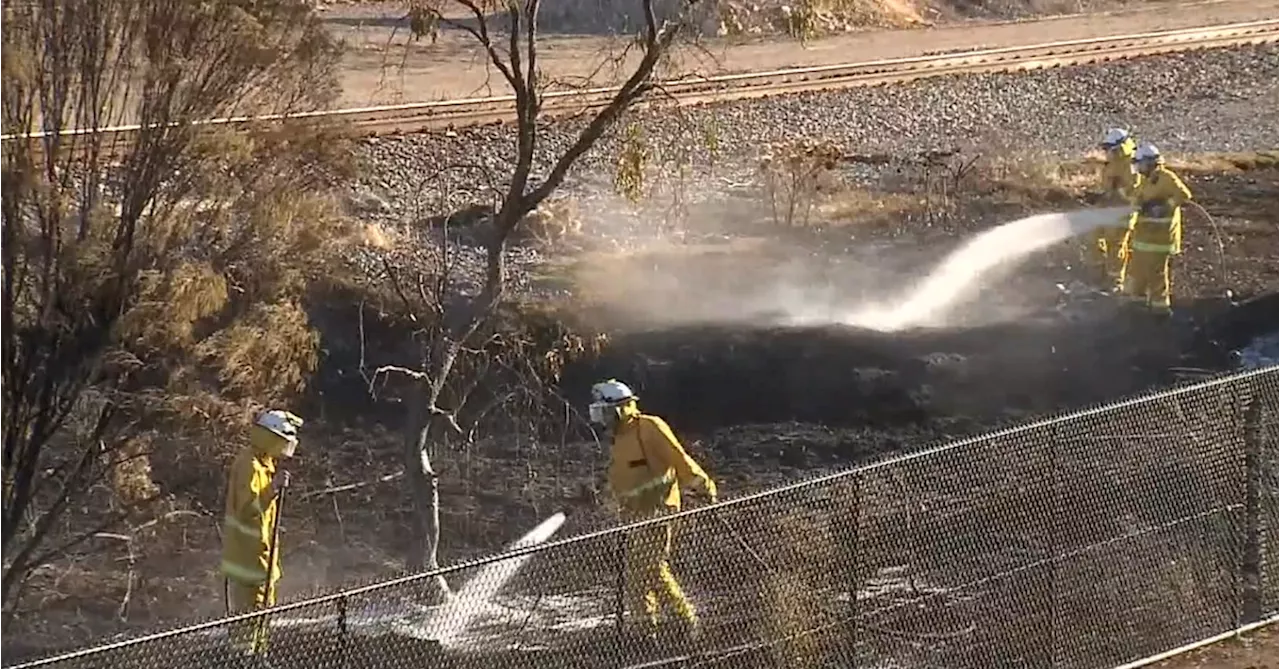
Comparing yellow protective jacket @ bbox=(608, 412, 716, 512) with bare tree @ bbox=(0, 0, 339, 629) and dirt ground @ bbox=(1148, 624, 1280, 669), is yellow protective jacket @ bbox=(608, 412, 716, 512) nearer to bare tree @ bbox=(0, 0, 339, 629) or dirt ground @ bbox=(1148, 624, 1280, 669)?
dirt ground @ bbox=(1148, 624, 1280, 669)

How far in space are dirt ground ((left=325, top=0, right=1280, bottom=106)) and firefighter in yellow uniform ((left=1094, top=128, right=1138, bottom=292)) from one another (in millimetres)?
6670

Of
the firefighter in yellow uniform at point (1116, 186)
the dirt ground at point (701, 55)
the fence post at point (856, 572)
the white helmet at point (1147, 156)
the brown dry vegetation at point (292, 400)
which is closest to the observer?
the fence post at point (856, 572)

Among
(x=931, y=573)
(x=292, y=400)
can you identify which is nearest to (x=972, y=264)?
(x=292, y=400)

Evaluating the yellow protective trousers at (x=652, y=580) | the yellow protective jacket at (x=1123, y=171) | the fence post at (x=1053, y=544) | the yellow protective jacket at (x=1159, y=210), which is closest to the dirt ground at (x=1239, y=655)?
the fence post at (x=1053, y=544)

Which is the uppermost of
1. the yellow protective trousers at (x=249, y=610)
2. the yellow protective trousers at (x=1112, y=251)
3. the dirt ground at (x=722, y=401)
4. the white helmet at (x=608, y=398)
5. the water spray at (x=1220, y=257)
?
the white helmet at (x=608, y=398)

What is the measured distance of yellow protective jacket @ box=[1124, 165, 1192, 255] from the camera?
20.2 m

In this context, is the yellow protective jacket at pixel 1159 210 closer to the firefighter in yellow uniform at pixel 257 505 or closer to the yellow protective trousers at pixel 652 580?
the firefighter in yellow uniform at pixel 257 505

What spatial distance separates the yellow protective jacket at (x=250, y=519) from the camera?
1251 cm

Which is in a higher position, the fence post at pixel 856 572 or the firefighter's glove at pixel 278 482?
the fence post at pixel 856 572

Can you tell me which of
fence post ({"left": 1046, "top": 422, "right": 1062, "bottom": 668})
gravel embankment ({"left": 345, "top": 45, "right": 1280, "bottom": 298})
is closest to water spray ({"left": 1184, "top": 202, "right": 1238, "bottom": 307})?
gravel embankment ({"left": 345, "top": 45, "right": 1280, "bottom": 298})

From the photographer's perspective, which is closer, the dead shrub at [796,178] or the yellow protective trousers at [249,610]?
the yellow protective trousers at [249,610]

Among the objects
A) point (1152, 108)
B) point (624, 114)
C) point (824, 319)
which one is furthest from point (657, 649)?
point (1152, 108)

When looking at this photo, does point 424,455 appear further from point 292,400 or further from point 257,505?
point 292,400

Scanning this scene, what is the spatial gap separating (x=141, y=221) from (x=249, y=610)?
16.2ft
